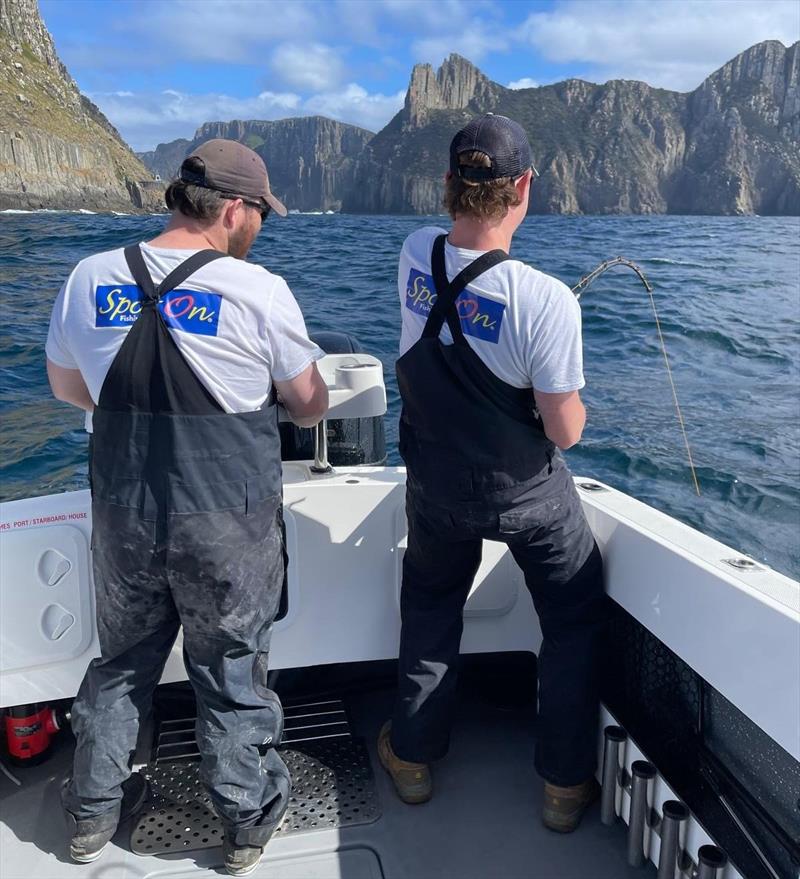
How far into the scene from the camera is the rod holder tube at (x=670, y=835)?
1.85 m

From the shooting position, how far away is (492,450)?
72.9 inches

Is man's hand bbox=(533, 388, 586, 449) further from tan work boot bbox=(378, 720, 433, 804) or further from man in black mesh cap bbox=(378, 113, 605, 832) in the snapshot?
tan work boot bbox=(378, 720, 433, 804)

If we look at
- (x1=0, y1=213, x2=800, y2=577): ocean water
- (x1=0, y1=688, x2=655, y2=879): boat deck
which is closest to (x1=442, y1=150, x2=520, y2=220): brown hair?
(x1=0, y1=688, x2=655, y2=879): boat deck

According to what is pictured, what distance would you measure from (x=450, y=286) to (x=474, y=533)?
608 mm

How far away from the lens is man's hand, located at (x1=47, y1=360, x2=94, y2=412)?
1857 mm

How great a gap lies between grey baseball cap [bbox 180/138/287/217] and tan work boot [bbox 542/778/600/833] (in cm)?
177

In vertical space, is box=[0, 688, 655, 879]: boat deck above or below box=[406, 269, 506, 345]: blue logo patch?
below

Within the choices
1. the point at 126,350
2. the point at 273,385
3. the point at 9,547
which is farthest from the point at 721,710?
the point at 9,547

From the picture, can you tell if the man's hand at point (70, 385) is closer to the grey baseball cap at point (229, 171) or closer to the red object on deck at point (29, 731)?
the grey baseball cap at point (229, 171)

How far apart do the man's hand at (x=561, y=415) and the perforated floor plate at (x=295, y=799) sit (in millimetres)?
1280

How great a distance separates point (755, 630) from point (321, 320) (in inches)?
312

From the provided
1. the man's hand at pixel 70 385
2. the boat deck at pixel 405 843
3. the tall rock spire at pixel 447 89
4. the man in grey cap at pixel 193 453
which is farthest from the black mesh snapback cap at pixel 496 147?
the tall rock spire at pixel 447 89

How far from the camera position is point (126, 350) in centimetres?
165

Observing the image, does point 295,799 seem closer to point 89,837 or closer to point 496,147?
point 89,837
